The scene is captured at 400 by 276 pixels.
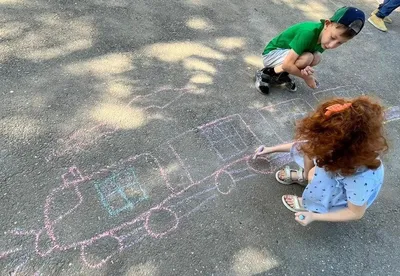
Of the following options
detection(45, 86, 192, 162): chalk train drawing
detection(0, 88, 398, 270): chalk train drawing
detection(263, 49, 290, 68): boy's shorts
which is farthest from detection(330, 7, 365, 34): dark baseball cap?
detection(45, 86, 192, 162): chalk train drawing

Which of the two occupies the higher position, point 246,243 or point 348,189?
point 348,189

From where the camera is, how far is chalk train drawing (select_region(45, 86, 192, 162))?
2.74m

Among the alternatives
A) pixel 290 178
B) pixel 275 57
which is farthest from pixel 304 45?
pixel 290 178

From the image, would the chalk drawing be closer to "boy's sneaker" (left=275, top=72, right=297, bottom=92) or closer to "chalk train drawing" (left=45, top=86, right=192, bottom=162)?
"chalk train drawing" (left=45, top=86, right=192, bottom=162)

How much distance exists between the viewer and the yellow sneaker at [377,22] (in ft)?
16.5

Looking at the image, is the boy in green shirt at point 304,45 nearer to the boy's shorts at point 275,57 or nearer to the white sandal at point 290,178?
the boy's shorts at point 275,57

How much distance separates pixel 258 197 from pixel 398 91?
2370 millimetres

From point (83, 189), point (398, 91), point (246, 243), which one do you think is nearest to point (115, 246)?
point (83, 189)

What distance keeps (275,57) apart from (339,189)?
1515 millimetres

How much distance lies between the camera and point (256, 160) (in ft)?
9.89

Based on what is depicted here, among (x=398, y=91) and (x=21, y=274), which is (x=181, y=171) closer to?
(x=21, y=274)

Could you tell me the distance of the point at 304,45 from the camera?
3.16 m

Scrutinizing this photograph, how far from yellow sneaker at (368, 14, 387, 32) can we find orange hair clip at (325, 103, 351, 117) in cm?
368

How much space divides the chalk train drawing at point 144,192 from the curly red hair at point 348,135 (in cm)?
90
